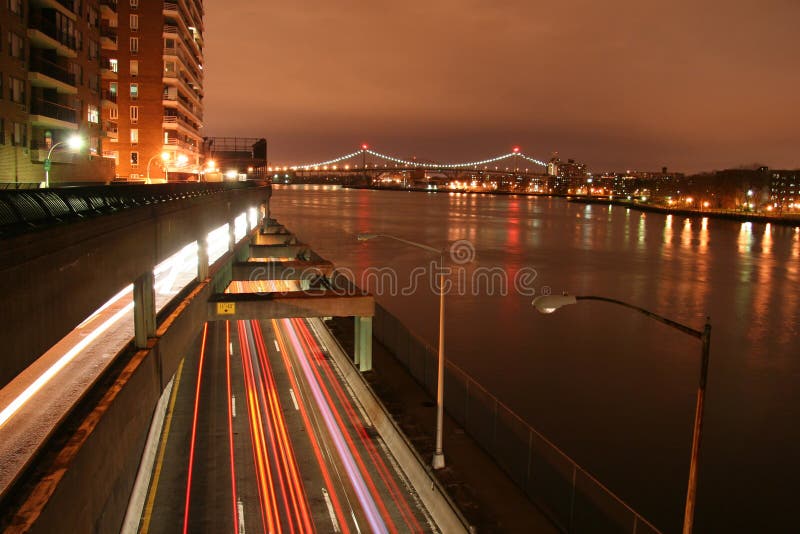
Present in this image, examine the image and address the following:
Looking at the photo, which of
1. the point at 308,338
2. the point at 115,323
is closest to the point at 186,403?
the point at 115,323

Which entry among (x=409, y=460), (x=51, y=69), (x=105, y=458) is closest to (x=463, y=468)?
(x=409, y=460)

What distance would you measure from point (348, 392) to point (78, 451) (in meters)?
10.5

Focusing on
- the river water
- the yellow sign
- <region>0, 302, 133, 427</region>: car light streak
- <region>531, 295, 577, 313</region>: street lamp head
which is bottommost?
the river water

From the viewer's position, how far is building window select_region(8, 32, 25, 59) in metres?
28.3

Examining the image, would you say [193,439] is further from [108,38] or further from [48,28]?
[108,38]

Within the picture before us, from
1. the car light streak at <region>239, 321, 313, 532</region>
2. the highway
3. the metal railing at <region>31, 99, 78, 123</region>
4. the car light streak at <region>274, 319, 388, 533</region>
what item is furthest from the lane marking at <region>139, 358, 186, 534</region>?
the metal railing at <region>31, 99, 78, 123</region>

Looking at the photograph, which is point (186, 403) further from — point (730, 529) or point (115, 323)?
point (730, 529)

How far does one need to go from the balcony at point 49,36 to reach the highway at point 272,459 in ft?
69.7

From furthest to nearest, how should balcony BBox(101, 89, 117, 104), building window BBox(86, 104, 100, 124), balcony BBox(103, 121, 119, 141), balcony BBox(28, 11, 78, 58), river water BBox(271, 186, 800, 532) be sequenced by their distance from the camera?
balcony BBox(101, 89, 117, 104)
balcony BBox(103, 121, 119, 141)
building window BBox(86, 104, 100, 124)
balcony BBox(28, 11, 78, 58)
river water BBox(271, 186, 800, 532)

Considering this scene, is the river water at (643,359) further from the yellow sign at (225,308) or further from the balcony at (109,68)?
the balcony at (109,68)

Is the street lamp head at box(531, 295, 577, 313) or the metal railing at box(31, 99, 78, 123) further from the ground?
the metal railing at box(31, 99, 78, 123)

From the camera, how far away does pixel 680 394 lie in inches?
842

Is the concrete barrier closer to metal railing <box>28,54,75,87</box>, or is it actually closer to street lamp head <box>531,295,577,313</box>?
street lamp head <box>531,295,577,313</box>

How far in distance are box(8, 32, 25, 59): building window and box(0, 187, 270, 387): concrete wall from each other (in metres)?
21.9
